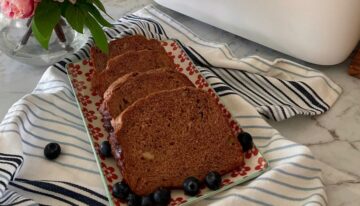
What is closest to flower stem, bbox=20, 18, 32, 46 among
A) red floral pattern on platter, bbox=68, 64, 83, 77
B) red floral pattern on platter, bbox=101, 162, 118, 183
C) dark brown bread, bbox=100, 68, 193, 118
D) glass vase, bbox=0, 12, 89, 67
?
glass vase, bbox=0, 12, 89, 67

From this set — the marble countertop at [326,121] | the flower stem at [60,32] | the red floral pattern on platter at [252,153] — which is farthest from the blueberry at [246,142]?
the flower stem at [60,32]

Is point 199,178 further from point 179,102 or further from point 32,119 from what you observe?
point 32,119

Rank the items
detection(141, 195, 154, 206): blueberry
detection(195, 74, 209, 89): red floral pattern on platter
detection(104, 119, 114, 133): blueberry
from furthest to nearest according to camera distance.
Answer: detection(195, 74, 209, 89): red floral pattern on platter → detection(104, 119, 114, 133): blueberry → detection(141, 195, 154, 206): blueberry

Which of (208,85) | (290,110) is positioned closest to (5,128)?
(208,85)

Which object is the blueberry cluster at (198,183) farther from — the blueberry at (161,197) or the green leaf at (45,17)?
the green leaf at (45,17)

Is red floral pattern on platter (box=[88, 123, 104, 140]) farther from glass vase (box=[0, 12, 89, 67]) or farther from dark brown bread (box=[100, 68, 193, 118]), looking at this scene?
glass vase (box=[0, 12, 89, 67])

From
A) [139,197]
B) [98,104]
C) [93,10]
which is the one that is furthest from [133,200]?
[93,10]

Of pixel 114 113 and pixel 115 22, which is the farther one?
pixel 115 22

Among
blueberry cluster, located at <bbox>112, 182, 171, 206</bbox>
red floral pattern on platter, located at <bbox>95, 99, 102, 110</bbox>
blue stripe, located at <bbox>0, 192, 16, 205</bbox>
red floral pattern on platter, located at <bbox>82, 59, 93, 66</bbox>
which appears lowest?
blue stripe, located at <bbox>0, 192, 16, 205</bbox>
